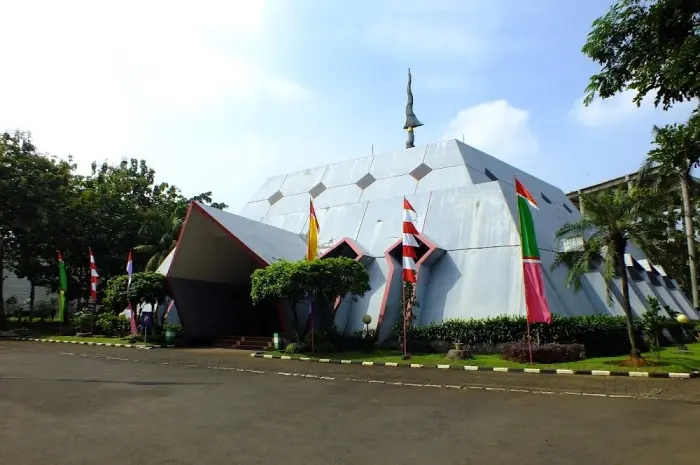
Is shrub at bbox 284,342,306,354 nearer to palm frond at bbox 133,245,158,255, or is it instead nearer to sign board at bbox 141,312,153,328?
sign board at bbox 141,312,153,328

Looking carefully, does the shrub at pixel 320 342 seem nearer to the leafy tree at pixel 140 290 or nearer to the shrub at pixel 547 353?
the shrub at pixel 547 353

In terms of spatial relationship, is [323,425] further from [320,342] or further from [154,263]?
[154,263]

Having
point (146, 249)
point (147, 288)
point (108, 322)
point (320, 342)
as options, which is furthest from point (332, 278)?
point (146, 249)

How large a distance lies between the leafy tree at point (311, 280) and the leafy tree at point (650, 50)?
10.7 m

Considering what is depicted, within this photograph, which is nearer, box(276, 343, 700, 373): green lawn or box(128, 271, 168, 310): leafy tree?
box(276, 343, 700, 373): green lawn

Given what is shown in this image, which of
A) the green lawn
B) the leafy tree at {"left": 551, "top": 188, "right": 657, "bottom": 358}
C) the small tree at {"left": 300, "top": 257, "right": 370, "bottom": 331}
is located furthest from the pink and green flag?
the small tree at {"left": 300, "top": 257, "right": 370, "bottom": 331}

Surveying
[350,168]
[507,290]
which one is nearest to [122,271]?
[350,168]

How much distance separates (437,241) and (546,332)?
6.85m

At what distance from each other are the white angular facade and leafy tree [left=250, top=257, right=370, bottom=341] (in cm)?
223

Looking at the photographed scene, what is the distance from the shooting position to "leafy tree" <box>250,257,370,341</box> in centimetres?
1881

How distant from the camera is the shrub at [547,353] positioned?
1567 cm

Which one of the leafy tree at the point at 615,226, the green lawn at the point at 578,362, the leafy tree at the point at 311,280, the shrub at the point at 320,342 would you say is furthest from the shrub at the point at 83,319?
the leafy tree at the point at 615,226

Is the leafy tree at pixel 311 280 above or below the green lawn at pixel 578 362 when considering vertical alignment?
above

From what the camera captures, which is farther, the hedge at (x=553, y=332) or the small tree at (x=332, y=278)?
the small tree at (x=332, y=278)
